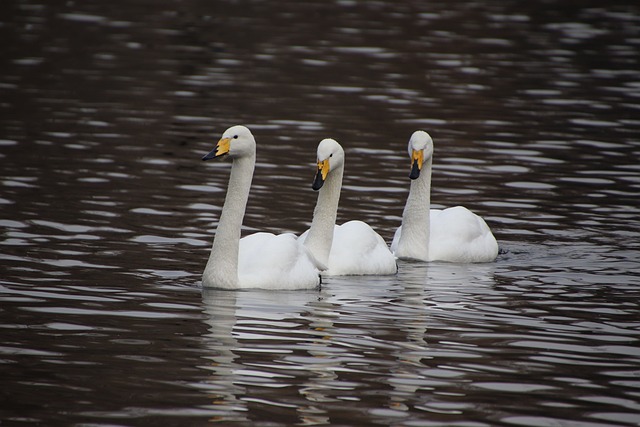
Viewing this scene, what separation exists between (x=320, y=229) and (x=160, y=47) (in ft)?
63.1

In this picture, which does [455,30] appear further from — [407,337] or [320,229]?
[407,337]

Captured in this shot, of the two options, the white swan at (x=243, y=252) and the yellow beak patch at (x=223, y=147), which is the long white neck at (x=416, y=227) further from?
the yellow beak patch at (x=223, y=147)

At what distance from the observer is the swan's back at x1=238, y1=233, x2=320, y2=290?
1267cm

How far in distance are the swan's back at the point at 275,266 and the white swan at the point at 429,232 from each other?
236 cm

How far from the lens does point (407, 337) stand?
1088 centimetres

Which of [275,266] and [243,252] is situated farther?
[243,252]

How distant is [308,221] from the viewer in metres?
16.3

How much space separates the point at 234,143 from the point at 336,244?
205cm

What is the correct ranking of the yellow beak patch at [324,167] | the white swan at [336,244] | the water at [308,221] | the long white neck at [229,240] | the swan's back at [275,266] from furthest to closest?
the white swan at [336,244] → the yellow beak patch at [324,167] → the swan's back at [275,266] → the long white neck at [229,240] → the water at [308,221]

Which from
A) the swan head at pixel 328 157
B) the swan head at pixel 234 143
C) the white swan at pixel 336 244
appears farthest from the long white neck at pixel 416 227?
the swan head at pixel 234 143

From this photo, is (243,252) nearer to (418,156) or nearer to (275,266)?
(275,266)

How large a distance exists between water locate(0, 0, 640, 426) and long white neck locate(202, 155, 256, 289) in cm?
16

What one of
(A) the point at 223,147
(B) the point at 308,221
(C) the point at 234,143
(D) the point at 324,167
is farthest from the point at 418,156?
(A) the point at 223,147

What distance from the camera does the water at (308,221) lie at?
924 centimetres
